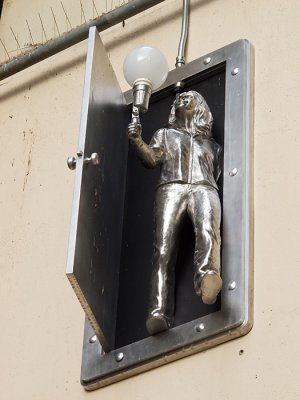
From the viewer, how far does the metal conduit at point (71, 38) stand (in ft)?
8.96

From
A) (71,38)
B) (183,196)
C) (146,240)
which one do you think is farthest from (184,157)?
(71,38)

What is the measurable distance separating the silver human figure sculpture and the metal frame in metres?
0.02

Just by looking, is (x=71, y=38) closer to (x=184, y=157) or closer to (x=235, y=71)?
(x=235, y=71)

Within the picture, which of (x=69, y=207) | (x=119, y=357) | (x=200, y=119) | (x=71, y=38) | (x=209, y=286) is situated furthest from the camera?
(x=71, y=38)

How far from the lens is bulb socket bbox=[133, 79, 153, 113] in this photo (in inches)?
90.4

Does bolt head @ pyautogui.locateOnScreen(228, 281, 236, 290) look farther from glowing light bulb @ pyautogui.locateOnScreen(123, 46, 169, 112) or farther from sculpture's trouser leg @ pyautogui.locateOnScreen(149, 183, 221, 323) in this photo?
glowing light bulb @ pyautogui.locateOnScreen(123, 46, 169, 112)

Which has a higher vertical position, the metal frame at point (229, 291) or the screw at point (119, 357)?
the metal frame at point (229, 291)

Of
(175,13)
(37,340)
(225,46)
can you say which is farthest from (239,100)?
(37,340)

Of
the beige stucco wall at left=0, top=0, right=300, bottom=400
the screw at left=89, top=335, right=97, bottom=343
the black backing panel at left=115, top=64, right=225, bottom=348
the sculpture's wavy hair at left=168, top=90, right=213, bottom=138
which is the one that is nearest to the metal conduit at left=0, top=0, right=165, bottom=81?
the beige stucco wall at left=0, top=0, right=300, bottom=400

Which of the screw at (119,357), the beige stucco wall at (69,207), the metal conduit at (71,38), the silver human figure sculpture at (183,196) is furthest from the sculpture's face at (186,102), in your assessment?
the screw at (119,357)

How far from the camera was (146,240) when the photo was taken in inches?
94.3

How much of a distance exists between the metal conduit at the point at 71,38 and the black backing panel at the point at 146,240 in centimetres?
26

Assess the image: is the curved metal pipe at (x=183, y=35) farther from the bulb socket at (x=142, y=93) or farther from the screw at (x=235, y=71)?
the bulb socket at (x=142, y=93)

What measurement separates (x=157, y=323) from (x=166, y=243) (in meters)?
0.15
